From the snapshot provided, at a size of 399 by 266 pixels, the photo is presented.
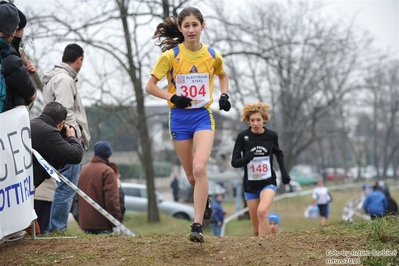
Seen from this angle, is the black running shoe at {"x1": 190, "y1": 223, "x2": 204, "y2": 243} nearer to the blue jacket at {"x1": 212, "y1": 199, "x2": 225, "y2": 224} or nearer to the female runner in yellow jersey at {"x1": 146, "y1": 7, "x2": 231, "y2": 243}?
the female runner in yellow jersey at {"x1": 146, "y1": 7, "x2": 231, "y2": 243}

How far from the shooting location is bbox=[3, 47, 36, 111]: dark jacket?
5.63 meters

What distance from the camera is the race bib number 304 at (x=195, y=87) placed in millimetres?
6078

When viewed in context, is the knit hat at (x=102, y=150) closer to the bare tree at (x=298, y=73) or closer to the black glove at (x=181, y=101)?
the black glove at (x=181, y=101)

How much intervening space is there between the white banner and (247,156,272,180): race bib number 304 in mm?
3096

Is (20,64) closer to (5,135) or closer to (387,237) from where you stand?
(5,135)

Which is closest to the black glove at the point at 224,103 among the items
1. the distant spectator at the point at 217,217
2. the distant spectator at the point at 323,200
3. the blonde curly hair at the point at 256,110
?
the blonde curly hair at the point at 256,110

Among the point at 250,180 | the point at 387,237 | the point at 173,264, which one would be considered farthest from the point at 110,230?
the point at 387,237

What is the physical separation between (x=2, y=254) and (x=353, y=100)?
29701mm

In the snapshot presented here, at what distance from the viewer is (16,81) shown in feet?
18.7

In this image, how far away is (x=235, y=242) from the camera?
19.5ft

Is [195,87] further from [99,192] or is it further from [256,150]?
[99,192]

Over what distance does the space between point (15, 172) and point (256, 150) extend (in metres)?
3.52

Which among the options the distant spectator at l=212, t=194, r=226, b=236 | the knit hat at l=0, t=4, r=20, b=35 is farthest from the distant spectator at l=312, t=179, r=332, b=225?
the knit hat at l=0, t=4, r=20, b=35

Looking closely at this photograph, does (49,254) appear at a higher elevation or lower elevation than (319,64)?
lower
